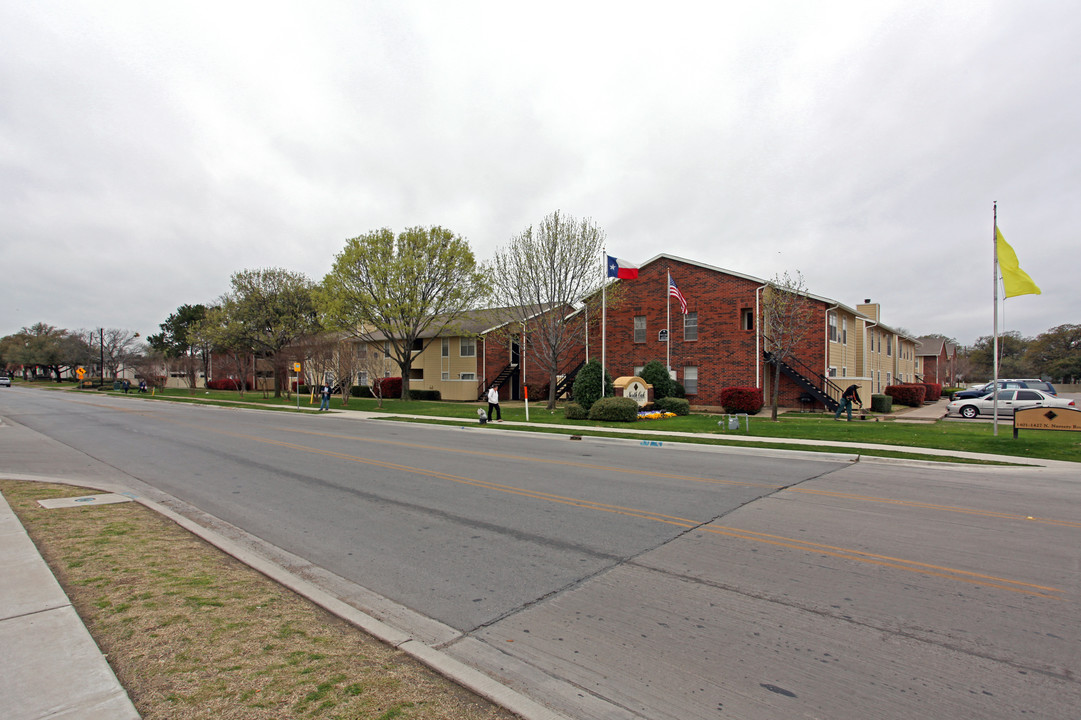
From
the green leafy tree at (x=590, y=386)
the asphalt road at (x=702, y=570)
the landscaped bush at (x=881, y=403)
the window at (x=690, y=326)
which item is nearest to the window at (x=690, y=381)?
the window at (x=690, y=326)

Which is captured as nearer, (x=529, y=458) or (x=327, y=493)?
(x=327, y=493)

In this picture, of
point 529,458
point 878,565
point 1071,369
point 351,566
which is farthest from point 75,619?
point 1071,369

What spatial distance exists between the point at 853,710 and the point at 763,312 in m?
24.1

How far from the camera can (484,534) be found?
21.9ft

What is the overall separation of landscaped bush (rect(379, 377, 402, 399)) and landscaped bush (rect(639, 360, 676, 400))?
2166 cm

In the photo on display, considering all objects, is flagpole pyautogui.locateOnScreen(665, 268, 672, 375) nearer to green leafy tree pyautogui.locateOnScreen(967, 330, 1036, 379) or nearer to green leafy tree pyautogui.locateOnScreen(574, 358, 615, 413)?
green leafy tree pyautogui.locateOnScreen(574, 358, 615, 413)

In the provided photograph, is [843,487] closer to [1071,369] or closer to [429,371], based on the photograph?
[429,371]

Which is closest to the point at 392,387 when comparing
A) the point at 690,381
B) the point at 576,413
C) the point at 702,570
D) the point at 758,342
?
the point at 576,413

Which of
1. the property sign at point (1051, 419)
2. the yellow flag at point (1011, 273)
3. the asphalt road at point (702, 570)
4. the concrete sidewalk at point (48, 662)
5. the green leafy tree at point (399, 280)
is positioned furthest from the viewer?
the green leafy tree at point (399, 280)

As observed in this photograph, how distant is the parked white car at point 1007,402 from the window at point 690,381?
12.6 metres

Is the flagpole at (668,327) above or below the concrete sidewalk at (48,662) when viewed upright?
above

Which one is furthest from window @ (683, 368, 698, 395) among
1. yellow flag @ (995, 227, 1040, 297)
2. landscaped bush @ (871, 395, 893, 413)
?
yellow flag @ (995, 227, 1040, 297)

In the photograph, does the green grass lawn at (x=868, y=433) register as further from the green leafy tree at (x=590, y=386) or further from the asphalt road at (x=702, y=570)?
the asphalt road at (x=702, y=570)

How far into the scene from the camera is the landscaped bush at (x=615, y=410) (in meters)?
22.0
